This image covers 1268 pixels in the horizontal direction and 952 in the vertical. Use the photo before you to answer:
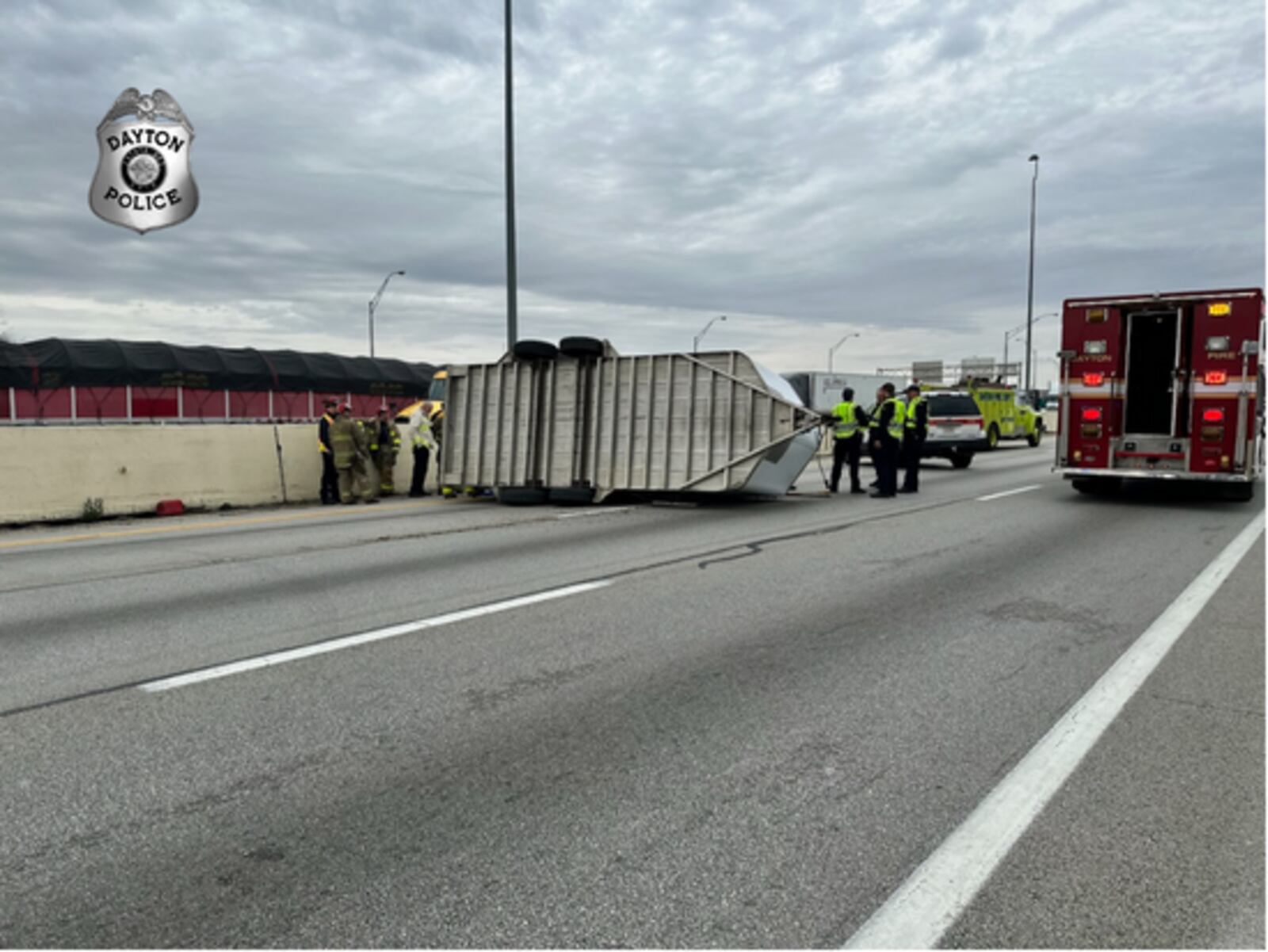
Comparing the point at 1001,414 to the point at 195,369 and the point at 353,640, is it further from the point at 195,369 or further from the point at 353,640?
the point at 353,640

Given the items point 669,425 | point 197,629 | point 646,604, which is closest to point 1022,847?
point 646,604

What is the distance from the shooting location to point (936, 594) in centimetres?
744

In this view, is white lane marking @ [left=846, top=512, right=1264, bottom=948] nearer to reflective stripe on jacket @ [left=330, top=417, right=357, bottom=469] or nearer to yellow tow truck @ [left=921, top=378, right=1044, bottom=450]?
reflective stripe on jacket @ [left=330, top=417, right=357, bottom=469]

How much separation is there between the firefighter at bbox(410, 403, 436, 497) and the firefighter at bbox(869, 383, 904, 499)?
7190mm

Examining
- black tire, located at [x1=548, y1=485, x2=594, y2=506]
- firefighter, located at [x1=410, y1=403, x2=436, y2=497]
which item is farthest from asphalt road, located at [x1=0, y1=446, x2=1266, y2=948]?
firefighter, located at [x1=410, y1=403, x2=436, y2=497]

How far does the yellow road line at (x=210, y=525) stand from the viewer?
1069 centimetres

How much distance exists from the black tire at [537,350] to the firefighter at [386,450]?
2.65m

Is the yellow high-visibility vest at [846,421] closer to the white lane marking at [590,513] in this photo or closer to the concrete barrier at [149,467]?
the white lane marking at [590,513]

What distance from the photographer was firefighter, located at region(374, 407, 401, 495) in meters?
16.0

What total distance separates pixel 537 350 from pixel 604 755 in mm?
11211

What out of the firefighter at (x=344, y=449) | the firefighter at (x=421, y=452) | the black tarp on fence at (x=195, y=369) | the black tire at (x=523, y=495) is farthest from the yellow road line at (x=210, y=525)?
the black tarp on fence at (x=195, y=369)

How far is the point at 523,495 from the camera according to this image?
1485 centimetres

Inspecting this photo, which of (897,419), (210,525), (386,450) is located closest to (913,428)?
(897,419)

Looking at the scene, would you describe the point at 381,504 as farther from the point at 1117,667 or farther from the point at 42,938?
the point at 42,938
